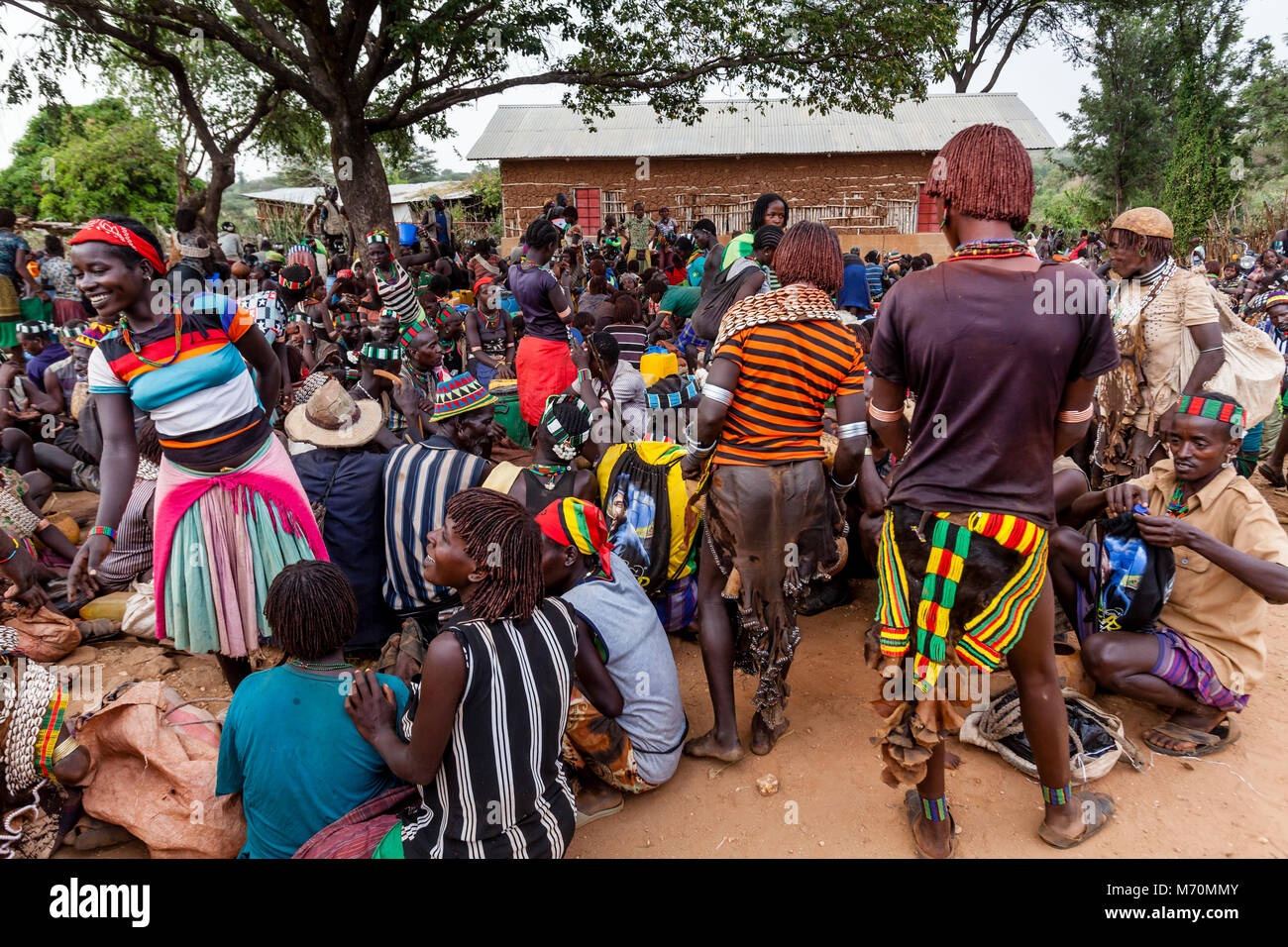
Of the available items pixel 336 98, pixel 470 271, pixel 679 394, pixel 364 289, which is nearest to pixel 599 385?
pixel 679 394

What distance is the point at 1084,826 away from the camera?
251 cm

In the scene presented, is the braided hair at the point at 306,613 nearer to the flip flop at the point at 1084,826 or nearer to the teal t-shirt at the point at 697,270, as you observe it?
the flip flop at the point at 1084,826

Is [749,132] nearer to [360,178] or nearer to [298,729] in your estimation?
[360,178]

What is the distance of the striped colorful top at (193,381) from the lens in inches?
100

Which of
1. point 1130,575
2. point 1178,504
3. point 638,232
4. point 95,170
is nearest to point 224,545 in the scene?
point 1130,575

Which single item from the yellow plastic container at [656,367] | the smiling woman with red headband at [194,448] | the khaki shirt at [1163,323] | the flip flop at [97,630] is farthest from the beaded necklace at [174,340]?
the khaki shirt at [1163,323]

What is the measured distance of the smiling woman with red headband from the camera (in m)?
2.53

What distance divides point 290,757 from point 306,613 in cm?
41

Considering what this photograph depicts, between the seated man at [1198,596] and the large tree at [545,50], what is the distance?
10.6 meters

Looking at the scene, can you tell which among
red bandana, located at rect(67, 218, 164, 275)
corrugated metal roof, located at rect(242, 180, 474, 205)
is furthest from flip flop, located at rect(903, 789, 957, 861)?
corrugated metal roof, located at rect(242, 180, 474, 205)

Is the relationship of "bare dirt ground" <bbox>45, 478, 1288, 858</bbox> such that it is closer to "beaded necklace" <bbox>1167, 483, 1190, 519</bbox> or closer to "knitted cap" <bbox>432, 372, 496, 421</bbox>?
"beaded necklace" <bbox>1167, 483, 1190, 519</bbox>

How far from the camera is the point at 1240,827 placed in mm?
2582

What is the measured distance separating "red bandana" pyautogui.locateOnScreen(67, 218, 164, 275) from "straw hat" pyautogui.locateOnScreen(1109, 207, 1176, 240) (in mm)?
4089

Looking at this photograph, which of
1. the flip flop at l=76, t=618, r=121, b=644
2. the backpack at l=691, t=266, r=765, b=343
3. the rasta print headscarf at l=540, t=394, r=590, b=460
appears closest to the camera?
the rasta print headscarf at l=540, t=394, r=590, b=460
